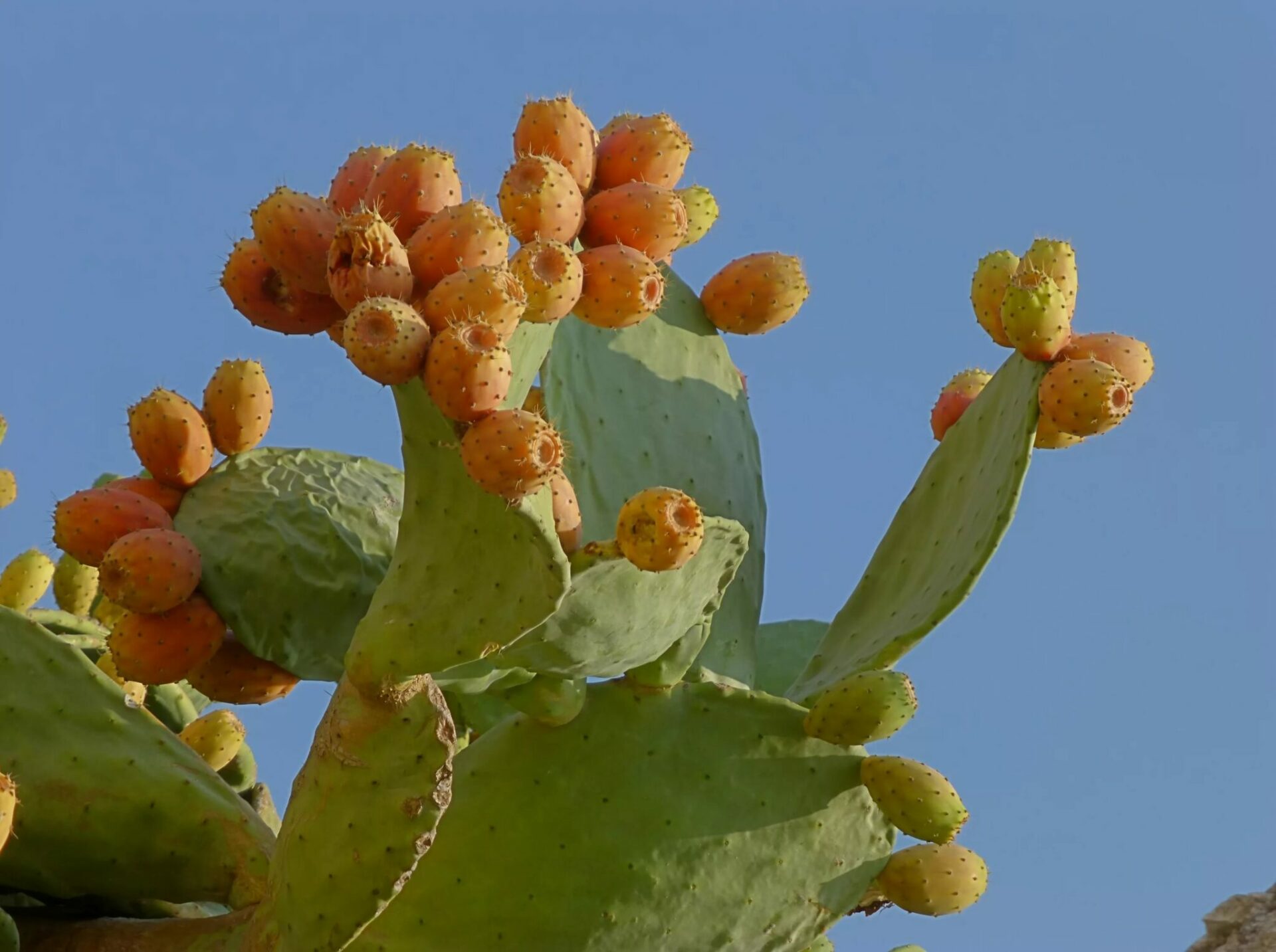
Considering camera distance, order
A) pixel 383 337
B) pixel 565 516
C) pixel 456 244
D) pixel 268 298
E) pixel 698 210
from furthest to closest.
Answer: pixel 698 210, pixel 565 516, pixel 268 298, pixel 456 244, pixel 383 337

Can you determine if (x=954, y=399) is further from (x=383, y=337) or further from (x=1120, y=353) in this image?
(x=383, y=337)

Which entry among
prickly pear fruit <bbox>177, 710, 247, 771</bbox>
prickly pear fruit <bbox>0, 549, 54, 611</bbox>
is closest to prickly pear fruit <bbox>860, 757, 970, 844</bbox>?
prickly pear fruit <bbox>177, 710, 247, 771</bbox>

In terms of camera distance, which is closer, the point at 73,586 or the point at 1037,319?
the point at 1037,319

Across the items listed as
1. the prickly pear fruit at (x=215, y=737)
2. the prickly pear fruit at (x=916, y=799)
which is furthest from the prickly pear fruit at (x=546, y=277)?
the prickly pear fruit at (x=215, y=737)

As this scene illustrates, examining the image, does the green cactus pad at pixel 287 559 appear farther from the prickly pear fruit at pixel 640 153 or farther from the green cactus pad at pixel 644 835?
the prickly pear fruit at pixel 640 153

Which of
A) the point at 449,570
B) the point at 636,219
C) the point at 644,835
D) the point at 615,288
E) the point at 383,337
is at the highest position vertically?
the point at 636,219

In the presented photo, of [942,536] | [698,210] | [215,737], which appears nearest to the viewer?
[942,536]

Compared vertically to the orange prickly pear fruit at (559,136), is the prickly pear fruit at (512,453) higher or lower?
lower

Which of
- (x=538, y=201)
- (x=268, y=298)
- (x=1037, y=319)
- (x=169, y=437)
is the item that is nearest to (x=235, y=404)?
(x=169, y=437)

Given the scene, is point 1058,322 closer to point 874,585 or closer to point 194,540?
point 874,585
